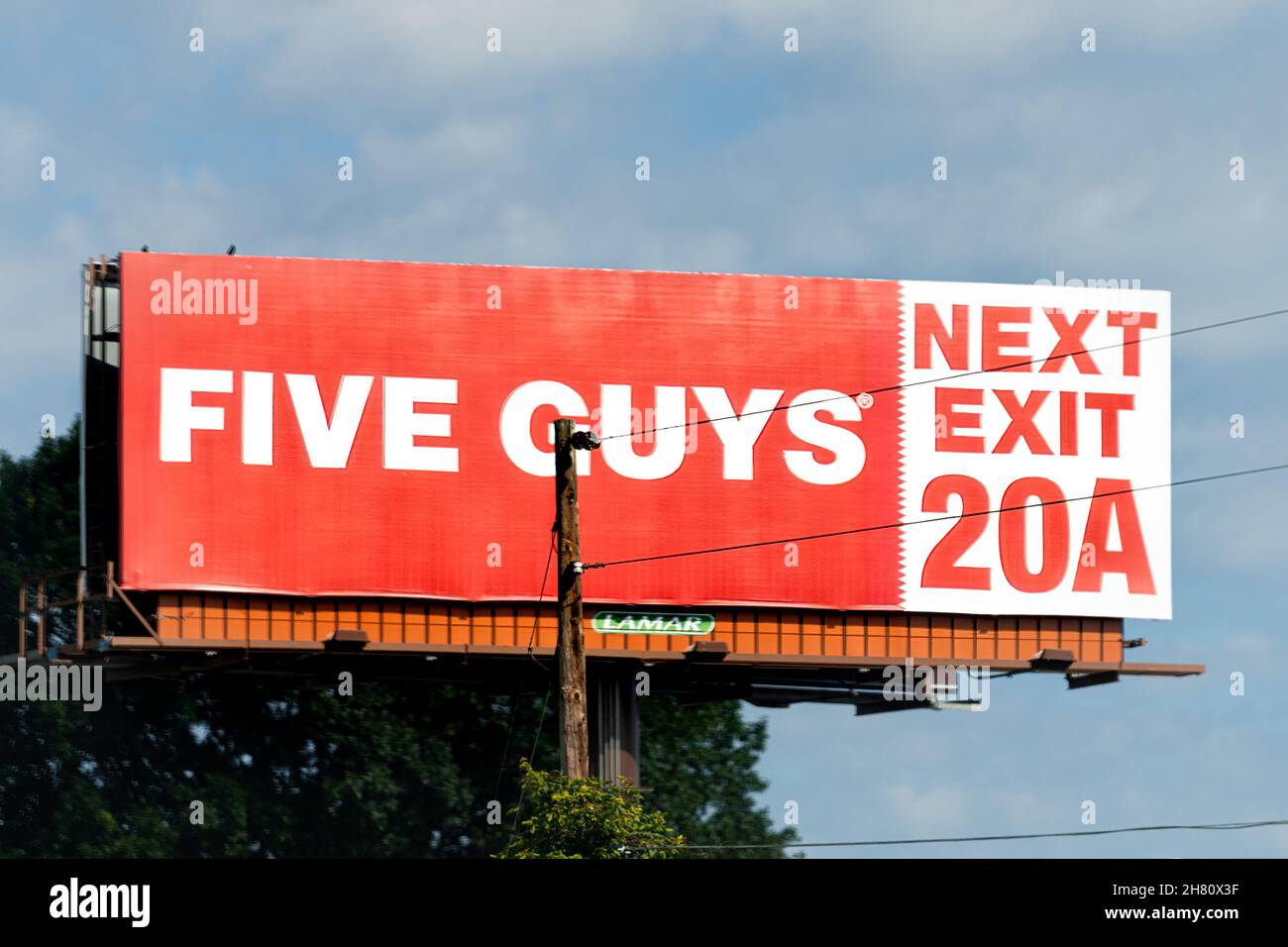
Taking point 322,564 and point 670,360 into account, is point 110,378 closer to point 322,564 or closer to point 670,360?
point 322,564

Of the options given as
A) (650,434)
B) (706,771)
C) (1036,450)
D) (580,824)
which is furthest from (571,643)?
(706,771)

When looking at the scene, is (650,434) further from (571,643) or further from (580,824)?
(580,824)

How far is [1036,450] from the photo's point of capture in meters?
34.9

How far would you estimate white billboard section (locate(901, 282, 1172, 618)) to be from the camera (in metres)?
34.5

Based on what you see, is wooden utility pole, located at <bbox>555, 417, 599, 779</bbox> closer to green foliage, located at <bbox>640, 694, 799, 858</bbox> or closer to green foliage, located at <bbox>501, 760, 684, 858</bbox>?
green foliage, located at <bbox>501, 760, 684, 858</bbox>

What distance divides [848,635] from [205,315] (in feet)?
41.2

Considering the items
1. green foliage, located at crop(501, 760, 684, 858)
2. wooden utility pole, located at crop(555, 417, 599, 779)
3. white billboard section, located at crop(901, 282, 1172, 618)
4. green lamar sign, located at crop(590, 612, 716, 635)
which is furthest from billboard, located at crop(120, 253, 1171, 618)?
wooden utility pole, located at crop(555, 417, 599, 779)

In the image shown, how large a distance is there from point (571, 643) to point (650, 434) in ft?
36.0

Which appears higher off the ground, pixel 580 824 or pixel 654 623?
pixel 654 623

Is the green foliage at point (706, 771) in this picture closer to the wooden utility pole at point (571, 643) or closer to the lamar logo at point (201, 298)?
the lamar logo at point (201, 298)

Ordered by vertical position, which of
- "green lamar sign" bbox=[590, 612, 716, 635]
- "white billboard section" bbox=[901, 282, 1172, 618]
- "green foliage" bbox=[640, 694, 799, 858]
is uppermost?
"white billboard section" bbox=[901, 282, 1172, 618]
